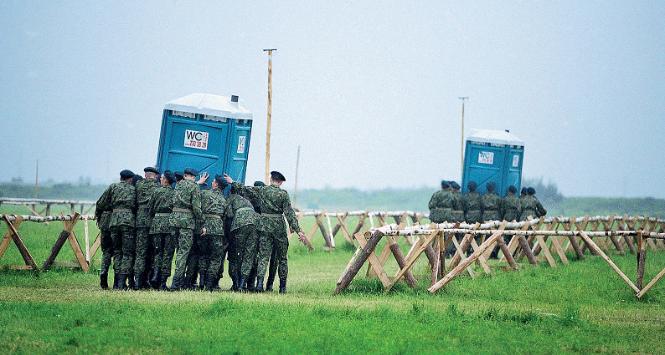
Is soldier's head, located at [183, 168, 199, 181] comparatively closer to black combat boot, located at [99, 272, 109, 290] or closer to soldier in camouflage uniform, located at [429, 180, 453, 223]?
black combat boot, located at [99, 272, 109, 290]

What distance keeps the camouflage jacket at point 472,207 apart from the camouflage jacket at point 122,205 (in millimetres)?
12904

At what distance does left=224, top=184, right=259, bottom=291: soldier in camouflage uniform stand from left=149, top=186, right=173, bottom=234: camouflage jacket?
1102mm

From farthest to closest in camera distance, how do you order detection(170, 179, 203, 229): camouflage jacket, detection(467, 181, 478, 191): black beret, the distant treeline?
the distant treeline
detection(467, 181, 478, 191): black beret
detection(170, 179, 203, 229): camouflage jacket

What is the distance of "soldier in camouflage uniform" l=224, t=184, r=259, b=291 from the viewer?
1789 cm

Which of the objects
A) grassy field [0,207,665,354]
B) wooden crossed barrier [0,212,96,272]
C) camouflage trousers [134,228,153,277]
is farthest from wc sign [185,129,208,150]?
grassy field [0,207,665,354]

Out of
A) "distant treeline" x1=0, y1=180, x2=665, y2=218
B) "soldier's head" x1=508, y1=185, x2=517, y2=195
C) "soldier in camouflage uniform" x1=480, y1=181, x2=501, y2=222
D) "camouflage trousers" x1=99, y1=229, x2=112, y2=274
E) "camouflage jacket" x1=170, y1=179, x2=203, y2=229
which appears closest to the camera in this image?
"camouflage jacket" x1=170, y1=179, x2=203, y2=229

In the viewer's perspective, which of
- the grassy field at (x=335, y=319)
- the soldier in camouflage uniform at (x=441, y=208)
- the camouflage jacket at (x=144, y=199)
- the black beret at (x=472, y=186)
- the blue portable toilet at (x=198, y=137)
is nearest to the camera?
the grassy field at (x=335, y=319)

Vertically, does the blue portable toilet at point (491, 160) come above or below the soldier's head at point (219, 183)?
above

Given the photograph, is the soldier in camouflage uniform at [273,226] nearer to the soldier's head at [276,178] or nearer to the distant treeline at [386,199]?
the soldier's head at [276,178]

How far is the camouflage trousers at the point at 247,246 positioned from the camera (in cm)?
1789

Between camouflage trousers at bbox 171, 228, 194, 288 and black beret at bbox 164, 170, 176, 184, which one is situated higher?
black beret at bbox 164, 170, 176, 184

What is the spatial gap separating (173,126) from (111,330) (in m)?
7.90

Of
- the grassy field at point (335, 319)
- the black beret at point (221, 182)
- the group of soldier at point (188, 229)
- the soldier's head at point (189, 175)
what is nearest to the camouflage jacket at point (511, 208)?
the grassy field at point (335, 319)

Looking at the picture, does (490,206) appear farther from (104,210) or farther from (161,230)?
(104,210)
